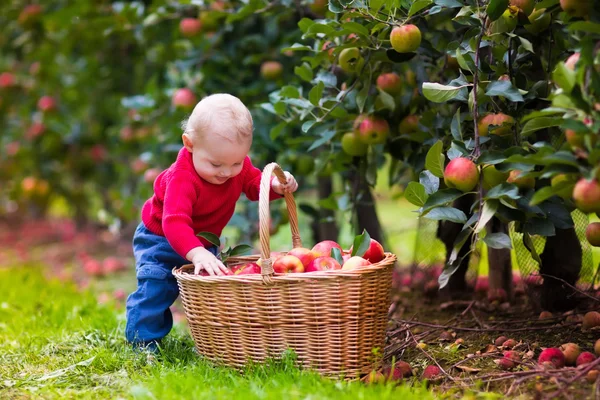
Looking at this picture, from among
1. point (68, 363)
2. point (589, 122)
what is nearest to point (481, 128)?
point (589, 122)

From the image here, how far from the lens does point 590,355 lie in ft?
6.93

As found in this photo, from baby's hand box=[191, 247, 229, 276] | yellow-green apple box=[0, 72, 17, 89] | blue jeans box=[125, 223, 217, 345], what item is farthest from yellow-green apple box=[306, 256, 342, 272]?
yellow-green apple box=[0, 72, 17, 89]

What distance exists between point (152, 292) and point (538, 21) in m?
1.66

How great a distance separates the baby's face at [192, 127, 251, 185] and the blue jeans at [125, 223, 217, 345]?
38cm

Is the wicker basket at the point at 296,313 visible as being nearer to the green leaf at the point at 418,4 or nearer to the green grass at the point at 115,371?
the green grass at the point at 115,371

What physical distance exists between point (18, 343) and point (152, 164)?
1796mm

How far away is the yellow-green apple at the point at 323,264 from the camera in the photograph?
7.50 feet

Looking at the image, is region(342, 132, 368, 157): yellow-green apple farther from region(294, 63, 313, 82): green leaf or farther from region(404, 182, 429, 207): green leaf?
region(404, 182, 429, 207): green leaf

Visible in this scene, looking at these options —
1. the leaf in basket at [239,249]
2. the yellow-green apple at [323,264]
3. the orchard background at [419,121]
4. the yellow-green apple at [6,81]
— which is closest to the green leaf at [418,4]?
the orchard background at [419,121]

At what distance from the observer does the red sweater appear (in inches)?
92.8

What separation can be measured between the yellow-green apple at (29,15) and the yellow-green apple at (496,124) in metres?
3.78

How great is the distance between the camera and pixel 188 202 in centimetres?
243

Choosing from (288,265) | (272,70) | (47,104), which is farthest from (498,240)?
(47,104)

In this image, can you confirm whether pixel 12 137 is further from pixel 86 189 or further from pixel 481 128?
pixel 481 128
